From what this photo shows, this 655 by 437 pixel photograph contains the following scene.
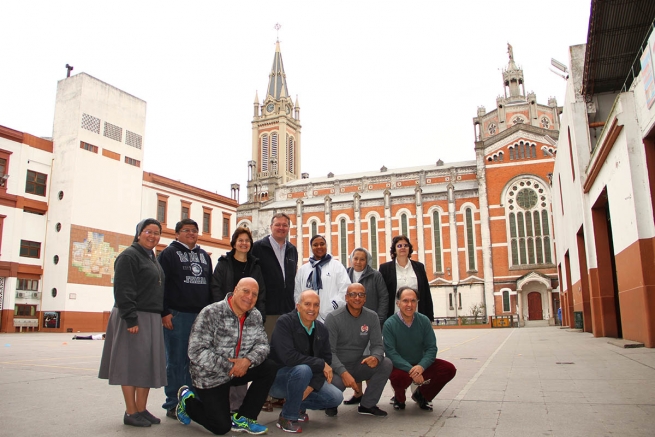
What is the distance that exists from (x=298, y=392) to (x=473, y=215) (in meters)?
45.9

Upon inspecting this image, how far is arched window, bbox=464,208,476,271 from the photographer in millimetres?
47219

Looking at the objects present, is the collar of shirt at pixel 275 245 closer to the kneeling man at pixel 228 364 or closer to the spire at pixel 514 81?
the kneeling man at pixel 228 364

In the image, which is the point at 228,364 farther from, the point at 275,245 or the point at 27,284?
the point at 27,284

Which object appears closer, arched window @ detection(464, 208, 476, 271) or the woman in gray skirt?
the woman in gray skirt

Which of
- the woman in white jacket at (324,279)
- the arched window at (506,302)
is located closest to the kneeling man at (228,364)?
the woman in white jacket at (324,279)

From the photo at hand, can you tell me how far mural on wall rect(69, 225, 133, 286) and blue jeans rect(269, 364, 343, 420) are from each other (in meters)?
26.1

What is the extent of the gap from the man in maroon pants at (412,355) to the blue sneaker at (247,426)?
155 centimetres

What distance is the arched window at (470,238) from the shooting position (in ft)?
155

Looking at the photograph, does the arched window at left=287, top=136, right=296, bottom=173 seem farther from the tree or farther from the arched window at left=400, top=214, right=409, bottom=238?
the tree

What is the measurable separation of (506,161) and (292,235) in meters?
23.7

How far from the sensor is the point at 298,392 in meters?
4.61

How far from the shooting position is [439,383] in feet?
17.5

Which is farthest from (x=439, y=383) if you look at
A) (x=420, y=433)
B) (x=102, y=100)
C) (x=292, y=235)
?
(x=292, y=235)

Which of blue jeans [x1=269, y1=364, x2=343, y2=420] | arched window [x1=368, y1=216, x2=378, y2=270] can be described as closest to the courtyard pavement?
blue jeans [x1=269, y1=364, x2=343, y2=420]
